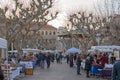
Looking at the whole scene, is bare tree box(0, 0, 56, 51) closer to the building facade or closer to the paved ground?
the paved ground

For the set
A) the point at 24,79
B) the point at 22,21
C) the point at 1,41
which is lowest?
the point at 24,79

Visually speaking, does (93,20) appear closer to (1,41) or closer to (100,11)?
(100,11)

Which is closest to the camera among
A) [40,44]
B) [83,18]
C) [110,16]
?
[110,16]

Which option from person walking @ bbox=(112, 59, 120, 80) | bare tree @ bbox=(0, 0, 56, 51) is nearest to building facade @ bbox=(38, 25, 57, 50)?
bare tree @ bbox=(0, 0, 56, 51)

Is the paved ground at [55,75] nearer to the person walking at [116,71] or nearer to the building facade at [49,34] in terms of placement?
the person walking at [116,71]

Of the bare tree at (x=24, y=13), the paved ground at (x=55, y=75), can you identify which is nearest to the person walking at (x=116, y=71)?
the paved ground at (x=55, y=75)

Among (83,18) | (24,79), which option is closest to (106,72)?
(24,79)

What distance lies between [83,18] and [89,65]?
3104 centimetres

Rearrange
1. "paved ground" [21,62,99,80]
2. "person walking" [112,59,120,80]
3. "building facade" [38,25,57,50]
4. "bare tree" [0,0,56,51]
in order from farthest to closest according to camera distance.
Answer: "building facade" [38,25,57,50] < "bare tree" [0,0,56,51] < "paved ground" [21,62,99,80] < "person walking" [112,59,120,80]

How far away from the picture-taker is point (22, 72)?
91.1ft

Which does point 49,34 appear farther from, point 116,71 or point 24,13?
point 116,71

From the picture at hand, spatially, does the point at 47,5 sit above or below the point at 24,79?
above

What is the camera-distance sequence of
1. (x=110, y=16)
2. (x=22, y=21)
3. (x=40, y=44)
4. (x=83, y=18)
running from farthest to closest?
(x=40, y=44)
(x=83, y=18)
(x=110, y=16)
(x=22, y=21)

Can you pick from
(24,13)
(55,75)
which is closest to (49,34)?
(24,13)
